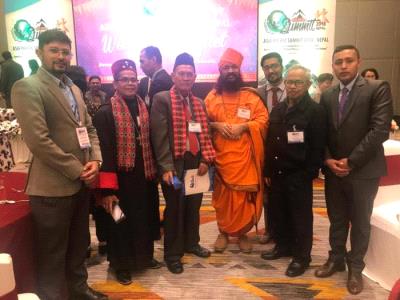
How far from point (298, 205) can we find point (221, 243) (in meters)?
0.78

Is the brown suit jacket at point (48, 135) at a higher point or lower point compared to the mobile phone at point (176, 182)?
higher

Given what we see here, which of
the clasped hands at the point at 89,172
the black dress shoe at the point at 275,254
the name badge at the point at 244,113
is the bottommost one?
the black dress shoe at the point at 275,254

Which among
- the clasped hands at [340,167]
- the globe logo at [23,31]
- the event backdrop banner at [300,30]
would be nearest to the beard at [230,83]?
the clasped hands at [340,167]

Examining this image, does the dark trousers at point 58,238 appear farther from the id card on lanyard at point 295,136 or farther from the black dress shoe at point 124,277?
the id card on lanyard at point 295,136

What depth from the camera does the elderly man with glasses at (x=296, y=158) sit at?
246cm

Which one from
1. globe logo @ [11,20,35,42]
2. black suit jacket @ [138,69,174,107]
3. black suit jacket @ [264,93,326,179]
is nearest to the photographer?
black suit jacket @ [264,93,326,179]

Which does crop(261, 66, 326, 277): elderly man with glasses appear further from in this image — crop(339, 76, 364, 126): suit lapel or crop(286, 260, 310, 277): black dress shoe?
crop(339, 76, 364, 126): suit lapel

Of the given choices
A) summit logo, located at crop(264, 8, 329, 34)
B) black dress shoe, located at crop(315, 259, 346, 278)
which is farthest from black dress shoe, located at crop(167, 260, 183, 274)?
summit logo, located at crop(264, 8, 329, 34)

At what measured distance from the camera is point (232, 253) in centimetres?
302

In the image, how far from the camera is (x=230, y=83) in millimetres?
2861

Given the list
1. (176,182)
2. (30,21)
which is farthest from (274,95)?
(30,21)

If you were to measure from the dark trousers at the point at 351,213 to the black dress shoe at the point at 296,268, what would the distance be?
0.20 metres

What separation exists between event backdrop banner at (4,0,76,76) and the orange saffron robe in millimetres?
4557

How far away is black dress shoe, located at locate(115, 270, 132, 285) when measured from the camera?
Answer: 2.55 m
